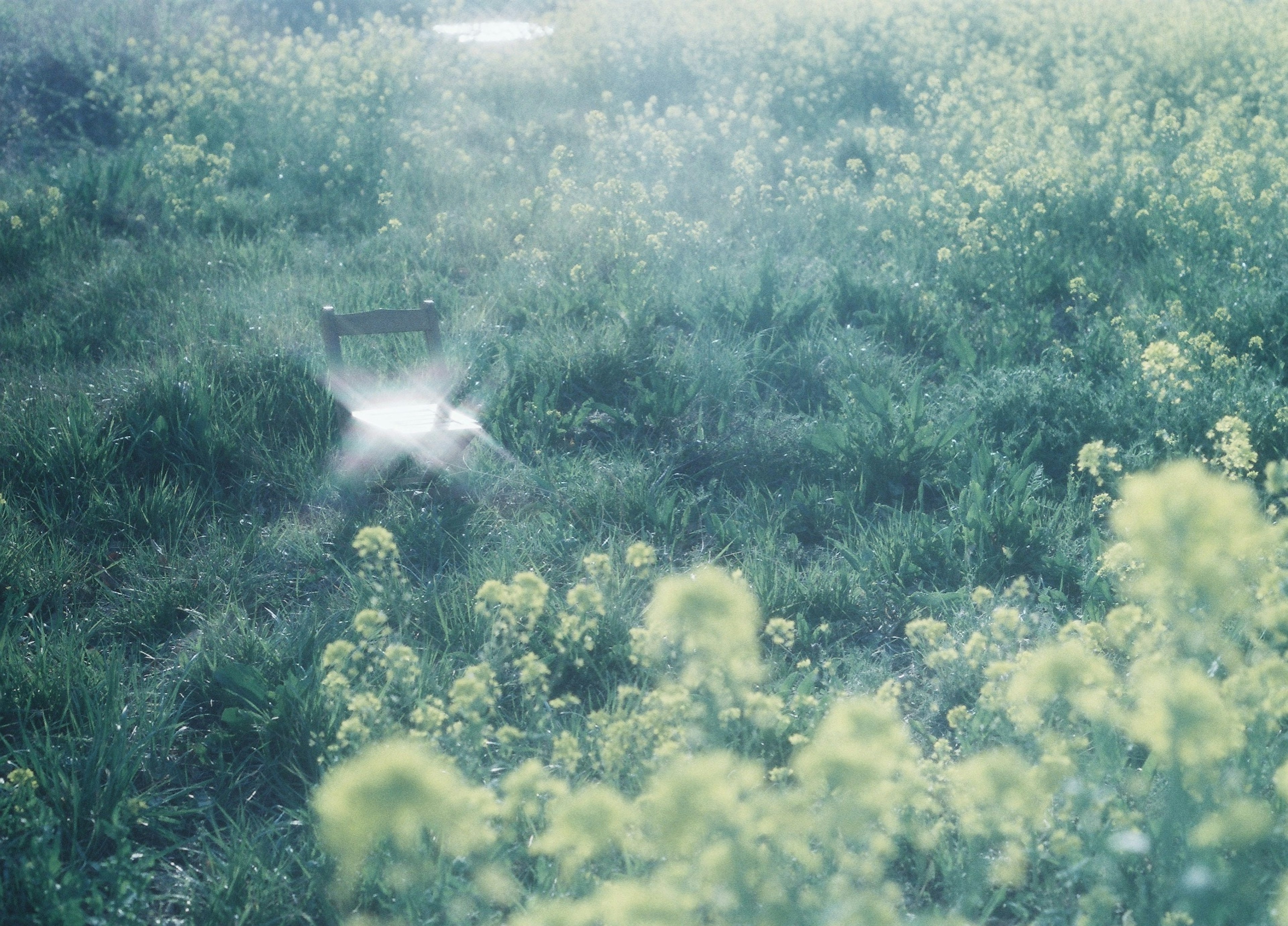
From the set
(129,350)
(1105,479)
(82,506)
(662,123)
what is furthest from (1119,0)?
(82,506)

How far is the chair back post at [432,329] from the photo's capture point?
4344 millimetres

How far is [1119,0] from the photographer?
12.4 meters

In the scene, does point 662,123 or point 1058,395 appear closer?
point 1058,395

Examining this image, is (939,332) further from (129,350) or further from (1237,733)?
(129,350)

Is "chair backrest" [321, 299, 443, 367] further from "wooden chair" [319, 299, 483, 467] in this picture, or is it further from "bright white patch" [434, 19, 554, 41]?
"bright white patch" [434, 19, 554, 41]

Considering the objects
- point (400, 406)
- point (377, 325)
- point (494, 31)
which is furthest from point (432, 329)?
point (494, 31)

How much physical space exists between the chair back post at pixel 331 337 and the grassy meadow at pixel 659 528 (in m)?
0.16

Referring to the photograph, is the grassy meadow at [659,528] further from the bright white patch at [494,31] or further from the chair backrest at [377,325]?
the bright white patch at [494,31]

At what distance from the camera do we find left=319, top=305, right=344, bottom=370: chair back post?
13.8 feet

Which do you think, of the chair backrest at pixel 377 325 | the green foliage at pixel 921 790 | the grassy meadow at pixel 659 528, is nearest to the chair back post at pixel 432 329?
the chair backrest at pixel 377 325

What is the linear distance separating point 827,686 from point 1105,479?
4.90 ft

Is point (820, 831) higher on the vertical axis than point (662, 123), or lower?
lower

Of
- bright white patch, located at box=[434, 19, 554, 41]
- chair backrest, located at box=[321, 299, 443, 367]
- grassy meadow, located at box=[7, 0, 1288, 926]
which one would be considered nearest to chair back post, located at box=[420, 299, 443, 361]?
chair backrest, located at box=[321, 299, 443, 367]

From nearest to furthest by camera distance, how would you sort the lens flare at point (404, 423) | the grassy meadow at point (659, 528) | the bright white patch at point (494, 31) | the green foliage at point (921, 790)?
the green foliage at point (921, 790) → the grassy meadow at point (659, 528) → the lens flare at point (404, 423) → the bright white patch at point (494, 31)
